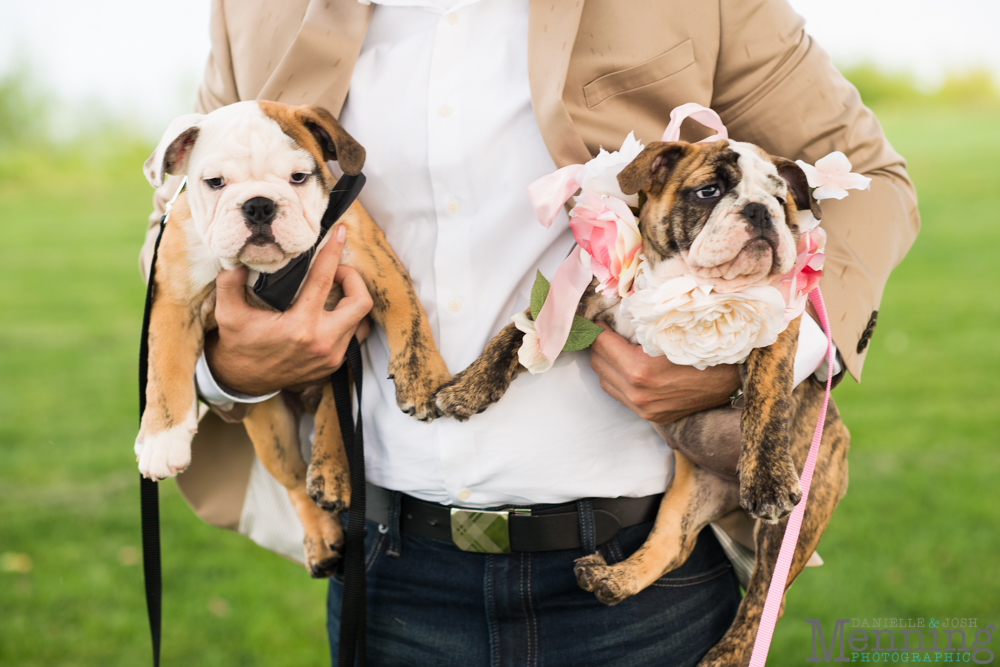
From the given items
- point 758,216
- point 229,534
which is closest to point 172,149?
point 758,216

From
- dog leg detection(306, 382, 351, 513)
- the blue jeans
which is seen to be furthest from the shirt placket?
dog leg detection(306, 382, 351, 513)

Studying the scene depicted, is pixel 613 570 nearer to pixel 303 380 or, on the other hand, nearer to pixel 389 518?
pixel 389 518

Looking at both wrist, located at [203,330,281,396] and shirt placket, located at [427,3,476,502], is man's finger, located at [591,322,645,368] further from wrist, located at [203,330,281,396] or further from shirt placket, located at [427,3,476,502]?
wrist, located at [203,330,281,396]

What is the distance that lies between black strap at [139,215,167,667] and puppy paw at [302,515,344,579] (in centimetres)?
41

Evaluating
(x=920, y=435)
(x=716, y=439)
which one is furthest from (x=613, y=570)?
(x=920, y=435)

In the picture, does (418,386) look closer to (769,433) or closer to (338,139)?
(338,139)

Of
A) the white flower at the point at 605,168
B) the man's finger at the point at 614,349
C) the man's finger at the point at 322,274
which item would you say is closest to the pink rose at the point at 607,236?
the white flower at the point at 605,168

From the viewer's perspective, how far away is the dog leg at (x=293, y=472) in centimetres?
235

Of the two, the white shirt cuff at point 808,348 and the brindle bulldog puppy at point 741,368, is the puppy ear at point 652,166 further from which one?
the white shirt cuff at point 808,348

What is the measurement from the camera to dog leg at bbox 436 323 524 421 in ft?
6.48

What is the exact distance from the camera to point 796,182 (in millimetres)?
1936

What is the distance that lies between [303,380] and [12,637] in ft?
11.6

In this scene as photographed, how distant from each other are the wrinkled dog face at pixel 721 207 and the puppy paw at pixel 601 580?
711mm

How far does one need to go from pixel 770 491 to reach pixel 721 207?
26.7 inches
